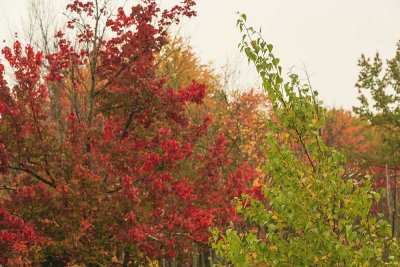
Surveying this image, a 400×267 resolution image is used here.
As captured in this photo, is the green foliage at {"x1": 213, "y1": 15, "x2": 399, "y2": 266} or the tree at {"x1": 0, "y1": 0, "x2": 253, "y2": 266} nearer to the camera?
the green foliage at {"x1": 213, "y1": 15, "x2": 399, "y2": 266}

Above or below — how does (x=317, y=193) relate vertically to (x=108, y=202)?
below

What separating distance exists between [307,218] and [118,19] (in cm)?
848

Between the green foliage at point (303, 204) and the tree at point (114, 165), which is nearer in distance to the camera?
the green foliage at point (303, 204)

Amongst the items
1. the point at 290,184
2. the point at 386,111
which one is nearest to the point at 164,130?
the point at 290,184

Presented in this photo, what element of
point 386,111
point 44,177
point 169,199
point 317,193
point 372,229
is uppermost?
point 386,111

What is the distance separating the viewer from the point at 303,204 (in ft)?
15.3

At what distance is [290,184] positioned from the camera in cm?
464

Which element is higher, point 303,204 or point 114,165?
point 114,165

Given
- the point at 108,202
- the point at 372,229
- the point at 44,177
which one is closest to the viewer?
the point at 372,229

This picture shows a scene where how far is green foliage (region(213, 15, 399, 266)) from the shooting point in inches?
173

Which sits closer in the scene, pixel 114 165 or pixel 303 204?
pixel 303 204

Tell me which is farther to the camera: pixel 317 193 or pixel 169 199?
pixel 169 199

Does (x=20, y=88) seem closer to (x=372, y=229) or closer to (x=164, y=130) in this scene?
(x=164, y=130)

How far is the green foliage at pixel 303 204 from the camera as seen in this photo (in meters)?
4.38
